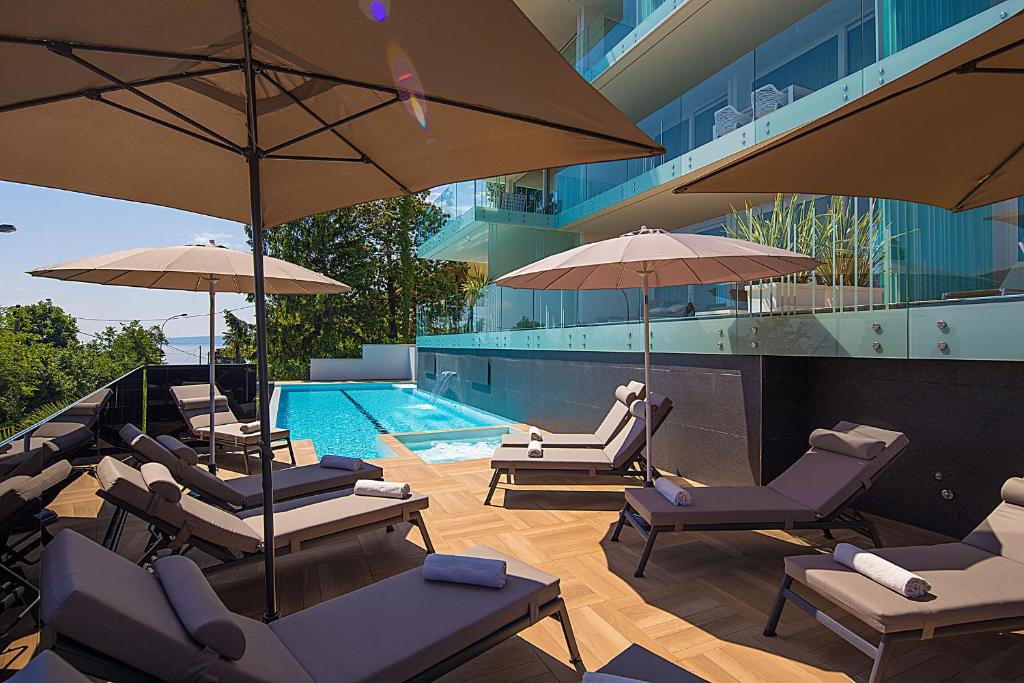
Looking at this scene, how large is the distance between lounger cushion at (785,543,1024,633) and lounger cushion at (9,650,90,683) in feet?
8.80

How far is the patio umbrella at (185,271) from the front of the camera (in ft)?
14.9

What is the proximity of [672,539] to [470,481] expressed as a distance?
2.30 meters

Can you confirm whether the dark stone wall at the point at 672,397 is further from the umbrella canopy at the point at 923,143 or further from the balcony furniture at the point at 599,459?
the umbrella canopy at the point at 923,143

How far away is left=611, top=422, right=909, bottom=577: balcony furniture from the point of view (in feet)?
11.7

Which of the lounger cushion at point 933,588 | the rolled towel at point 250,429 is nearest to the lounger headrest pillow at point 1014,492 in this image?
the lounger cushion at point 933,588

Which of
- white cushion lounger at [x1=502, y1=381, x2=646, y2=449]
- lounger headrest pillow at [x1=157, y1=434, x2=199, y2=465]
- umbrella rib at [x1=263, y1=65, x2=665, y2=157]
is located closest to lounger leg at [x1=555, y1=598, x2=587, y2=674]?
umbrella rib at [x1=263, y1=65, x2=665, y2=157]

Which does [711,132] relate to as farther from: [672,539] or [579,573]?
[579,573]

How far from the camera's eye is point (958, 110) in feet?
8.00

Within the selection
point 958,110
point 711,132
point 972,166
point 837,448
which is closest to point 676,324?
point 837,448

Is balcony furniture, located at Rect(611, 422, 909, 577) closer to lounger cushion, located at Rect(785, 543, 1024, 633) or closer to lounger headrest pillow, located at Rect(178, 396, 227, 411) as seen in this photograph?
lounger cushion, located at Rect(785, 543, 1024, 633)

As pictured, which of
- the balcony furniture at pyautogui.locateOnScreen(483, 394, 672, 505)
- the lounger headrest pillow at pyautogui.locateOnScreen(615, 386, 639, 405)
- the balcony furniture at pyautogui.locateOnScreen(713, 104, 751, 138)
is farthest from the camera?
the balcony furniture at pyautogui.locateOnScreen(713, 104, 751, 138)

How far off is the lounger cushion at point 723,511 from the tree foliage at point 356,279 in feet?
65.5

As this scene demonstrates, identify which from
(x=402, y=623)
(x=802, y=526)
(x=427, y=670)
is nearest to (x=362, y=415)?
(x=802, y=526)

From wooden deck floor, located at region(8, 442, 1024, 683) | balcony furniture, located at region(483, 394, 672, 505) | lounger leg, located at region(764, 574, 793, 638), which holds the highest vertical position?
balcony furniture, located at region(483, 394, 672, 505)
